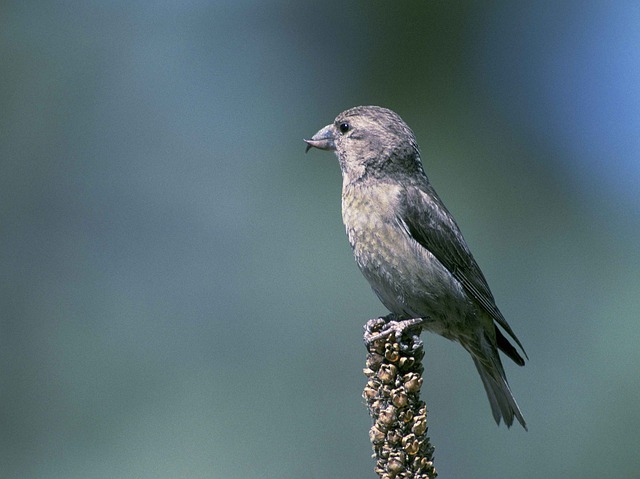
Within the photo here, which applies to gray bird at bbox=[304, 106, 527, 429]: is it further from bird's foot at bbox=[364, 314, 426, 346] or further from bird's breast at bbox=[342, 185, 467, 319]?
bird's foot at bbox=[364, 314, 426, 346]

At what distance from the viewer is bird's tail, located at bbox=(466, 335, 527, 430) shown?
480cm

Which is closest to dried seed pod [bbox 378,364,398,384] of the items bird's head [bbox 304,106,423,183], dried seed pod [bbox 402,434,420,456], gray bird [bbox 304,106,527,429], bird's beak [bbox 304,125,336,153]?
dried seed pod [bbox 402,434,420,456]

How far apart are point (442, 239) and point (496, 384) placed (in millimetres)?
810

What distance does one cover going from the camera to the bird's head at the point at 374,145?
4863 millimetres

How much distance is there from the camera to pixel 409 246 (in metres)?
4.63

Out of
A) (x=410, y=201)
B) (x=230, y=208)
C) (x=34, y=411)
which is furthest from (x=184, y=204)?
(x=410, y=201)

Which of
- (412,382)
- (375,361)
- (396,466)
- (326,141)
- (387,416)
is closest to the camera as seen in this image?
(396,466)

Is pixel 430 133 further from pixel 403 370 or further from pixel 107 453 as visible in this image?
pixel 403 370

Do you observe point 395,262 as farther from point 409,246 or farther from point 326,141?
point 326,141

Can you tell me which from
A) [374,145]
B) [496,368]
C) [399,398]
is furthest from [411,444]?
[374,145]

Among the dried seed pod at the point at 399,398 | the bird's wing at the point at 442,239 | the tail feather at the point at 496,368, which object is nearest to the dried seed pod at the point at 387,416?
the dried seed pod at the point at 399,398

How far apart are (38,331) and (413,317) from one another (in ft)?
12.8

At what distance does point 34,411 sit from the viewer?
7.08 m

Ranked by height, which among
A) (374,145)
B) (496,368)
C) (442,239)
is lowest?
(496,368)
